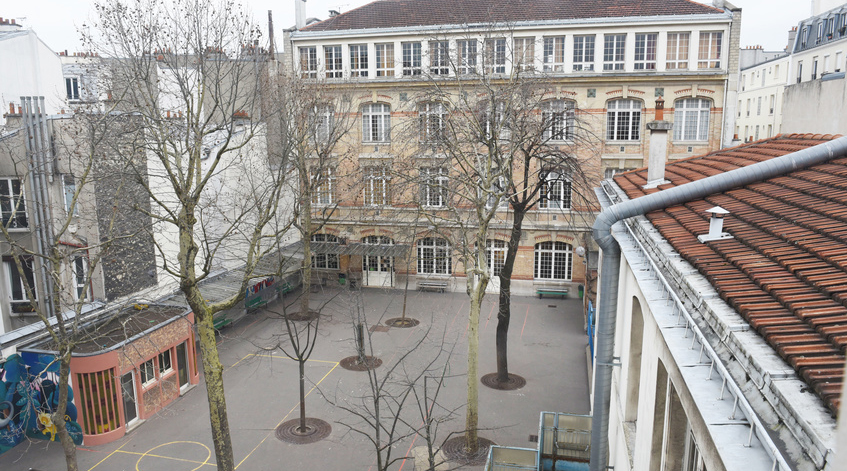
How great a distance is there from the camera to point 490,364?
2086cm

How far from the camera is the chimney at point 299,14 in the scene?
106 ft

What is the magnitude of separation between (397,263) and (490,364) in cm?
1168

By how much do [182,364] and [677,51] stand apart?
25.5 m

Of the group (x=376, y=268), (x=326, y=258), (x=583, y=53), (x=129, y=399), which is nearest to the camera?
(x=129, y=399)

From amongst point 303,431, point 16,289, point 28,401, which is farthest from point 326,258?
point 28,401

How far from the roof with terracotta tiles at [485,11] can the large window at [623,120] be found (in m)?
4.25

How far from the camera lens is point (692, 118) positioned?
27594mm

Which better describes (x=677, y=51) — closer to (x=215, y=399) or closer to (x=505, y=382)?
(x=505, y=382)

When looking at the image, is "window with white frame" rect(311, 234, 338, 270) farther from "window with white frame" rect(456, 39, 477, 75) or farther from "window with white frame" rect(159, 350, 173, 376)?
"window with white frame" rect(159, 350, 173, 376)

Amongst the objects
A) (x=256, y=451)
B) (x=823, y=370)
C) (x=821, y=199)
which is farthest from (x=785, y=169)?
(x=256, y=451)

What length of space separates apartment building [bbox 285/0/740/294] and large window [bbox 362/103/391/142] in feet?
0.19

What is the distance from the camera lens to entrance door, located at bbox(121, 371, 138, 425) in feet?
52.8

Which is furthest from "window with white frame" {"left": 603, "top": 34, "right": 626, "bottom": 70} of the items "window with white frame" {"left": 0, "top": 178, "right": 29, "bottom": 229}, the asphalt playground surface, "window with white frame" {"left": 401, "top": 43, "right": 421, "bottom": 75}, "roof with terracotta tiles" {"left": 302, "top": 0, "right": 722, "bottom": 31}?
"window with white frame" {"left": 0, "top": 178, "right": 29, "bottom": 229}

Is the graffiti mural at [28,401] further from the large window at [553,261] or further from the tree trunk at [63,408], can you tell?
the large window at [553,261]
